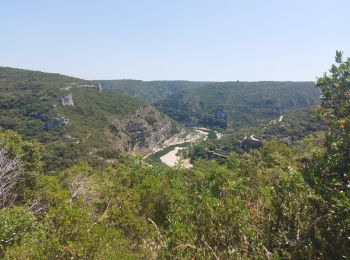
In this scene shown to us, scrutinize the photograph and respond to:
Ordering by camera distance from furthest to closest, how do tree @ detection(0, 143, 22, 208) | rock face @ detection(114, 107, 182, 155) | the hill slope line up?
rock face @ detection(114, 107, 182, 155) < the hill slope < tree @ detection(0, 143, 22, 208)

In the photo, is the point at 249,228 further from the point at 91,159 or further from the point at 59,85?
the point at 59,85

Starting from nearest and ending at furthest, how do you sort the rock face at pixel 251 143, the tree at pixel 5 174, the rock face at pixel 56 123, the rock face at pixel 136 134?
the tree at pixel 5 174, the rock face at pixel 251 143, the rock face at pixel 56 123, the rock face at pixel 136 134

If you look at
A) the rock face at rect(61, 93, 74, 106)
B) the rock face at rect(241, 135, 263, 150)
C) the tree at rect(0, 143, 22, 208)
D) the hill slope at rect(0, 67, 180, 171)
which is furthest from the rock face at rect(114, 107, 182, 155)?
the tree at rect(0, 143, 22, 208)

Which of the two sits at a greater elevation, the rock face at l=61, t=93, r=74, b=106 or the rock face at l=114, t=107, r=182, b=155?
the rock face at l=61, t=93, r=74, b=106

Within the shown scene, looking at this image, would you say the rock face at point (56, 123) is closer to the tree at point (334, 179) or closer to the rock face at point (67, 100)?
the rock face at point (67, 100)

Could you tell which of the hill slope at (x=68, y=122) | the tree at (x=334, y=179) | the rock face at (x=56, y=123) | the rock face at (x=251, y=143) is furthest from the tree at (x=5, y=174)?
the rock face at (x=56, y=123)

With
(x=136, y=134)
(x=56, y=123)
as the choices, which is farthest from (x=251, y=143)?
(x=56, y=123)

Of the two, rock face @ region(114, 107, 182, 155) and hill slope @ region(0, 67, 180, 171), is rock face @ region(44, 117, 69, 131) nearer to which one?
hill slope @ region(0, 67, 180, 171)

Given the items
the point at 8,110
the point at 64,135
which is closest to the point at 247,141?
the point at 64,135
